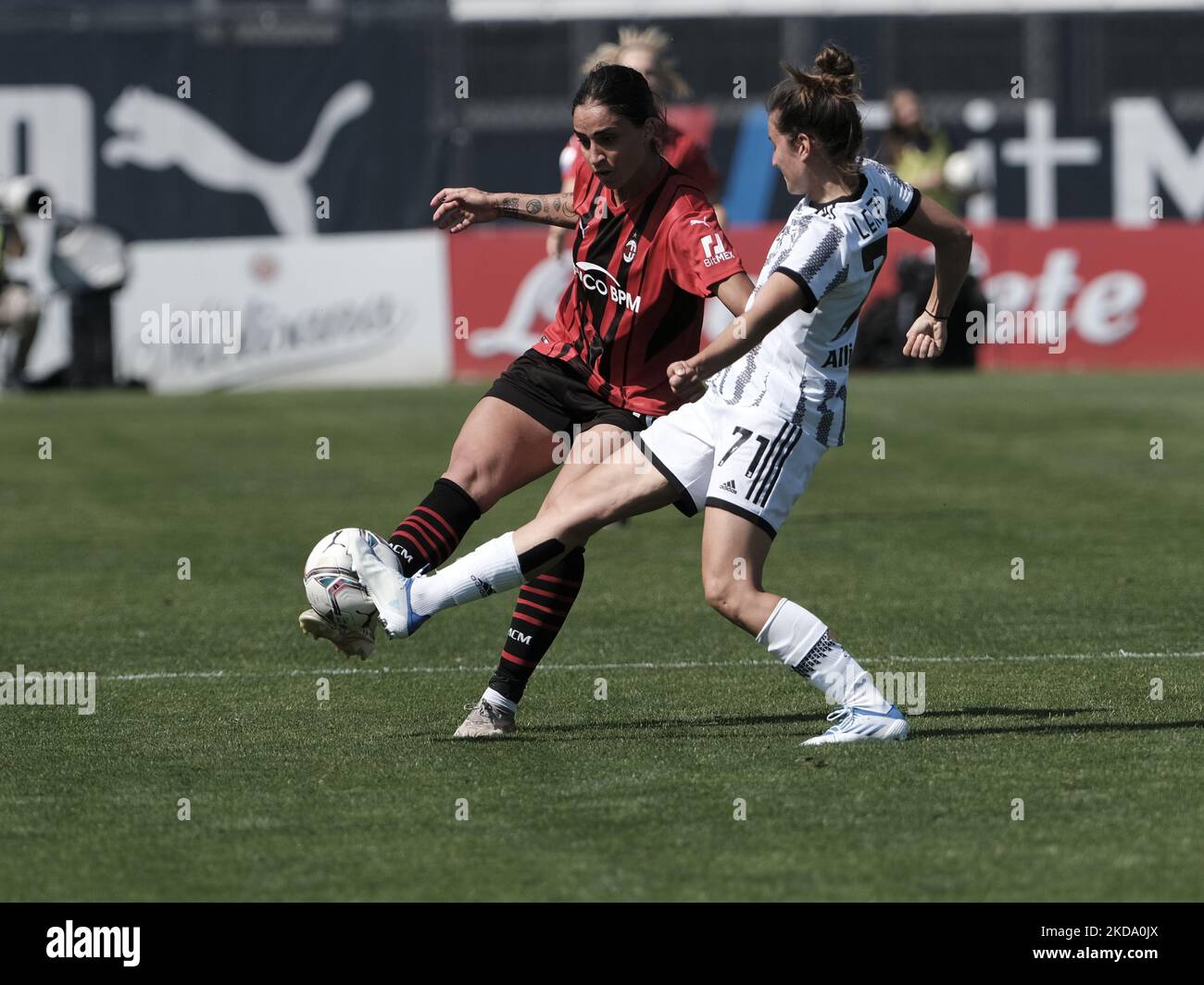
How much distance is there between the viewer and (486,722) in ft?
22.2

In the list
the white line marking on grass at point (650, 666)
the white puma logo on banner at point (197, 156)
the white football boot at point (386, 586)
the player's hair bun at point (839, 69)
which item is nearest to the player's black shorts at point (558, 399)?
the white football boot at point (386, 586)

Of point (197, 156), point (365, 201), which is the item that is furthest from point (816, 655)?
point (197, 156)

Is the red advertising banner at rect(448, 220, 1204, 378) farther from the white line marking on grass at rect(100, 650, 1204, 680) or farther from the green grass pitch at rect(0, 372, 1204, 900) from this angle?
the white line marking on grass at rect(100, 650, 1204, 680)

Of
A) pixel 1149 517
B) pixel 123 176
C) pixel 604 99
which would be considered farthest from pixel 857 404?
pixel 604 99

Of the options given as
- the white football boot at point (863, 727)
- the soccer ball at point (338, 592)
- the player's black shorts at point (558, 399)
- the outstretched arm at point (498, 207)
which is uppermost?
the outstretched arm at point (498, 207)

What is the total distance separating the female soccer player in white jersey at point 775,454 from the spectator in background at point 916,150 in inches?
556

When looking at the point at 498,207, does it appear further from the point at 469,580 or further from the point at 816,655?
the point at 816,655

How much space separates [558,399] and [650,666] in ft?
5.13

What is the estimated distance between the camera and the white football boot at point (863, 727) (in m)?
6.40

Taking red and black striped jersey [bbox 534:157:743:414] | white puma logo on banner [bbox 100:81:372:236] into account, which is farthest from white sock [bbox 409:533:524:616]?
white puma logo on banner [bbox 100:81:372:236]

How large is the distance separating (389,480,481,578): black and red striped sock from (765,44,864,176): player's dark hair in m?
1.49

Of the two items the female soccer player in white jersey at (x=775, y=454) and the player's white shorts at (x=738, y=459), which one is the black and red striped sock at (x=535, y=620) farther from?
the player's white shorts at (x=738, y=459)

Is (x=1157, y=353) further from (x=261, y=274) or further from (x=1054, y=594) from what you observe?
(x=1054, y=594)

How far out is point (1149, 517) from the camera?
12.2 metres
